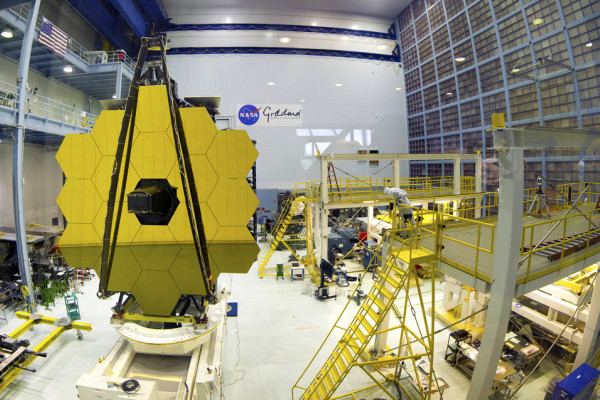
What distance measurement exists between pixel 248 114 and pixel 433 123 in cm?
1032

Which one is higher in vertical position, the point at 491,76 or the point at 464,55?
the point at 464,55

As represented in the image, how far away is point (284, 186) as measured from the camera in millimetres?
17781

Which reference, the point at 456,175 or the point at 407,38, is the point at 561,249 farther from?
the point at 407,38

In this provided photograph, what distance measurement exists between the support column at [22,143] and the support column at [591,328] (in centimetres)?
1494

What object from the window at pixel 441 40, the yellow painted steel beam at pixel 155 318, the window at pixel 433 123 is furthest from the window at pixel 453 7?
the yellow painted steel beam at pixel 155 318

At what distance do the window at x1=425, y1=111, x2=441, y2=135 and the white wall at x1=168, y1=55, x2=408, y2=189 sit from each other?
3.52 meters

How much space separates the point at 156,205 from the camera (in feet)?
12.7

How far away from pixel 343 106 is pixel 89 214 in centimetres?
1611

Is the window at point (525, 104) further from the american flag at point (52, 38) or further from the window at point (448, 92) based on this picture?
the american flag at point (52, 38)

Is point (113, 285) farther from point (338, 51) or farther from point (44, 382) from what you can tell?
point (338, 51)

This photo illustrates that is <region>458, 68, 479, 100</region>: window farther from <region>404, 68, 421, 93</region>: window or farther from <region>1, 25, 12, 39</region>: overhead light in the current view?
<region>1, 25, 12, 39</region>: overhead light

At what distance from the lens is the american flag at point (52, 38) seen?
9.47 m

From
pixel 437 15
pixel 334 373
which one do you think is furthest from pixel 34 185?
pixel 437 15

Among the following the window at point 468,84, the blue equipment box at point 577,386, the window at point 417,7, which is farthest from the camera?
the window at point 417,7
